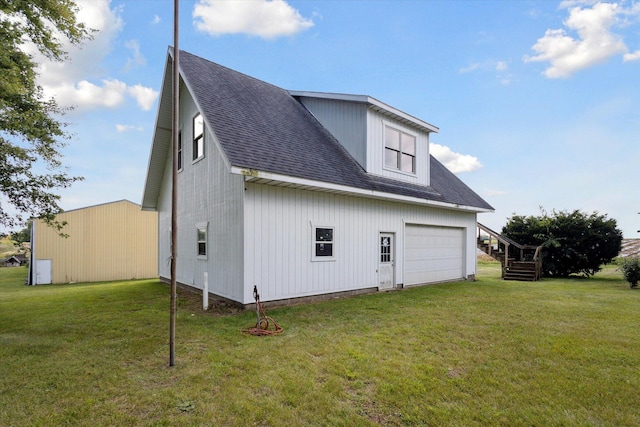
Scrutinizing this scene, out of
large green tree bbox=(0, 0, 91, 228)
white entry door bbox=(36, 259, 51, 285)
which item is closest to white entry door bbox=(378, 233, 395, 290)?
large green tree bbox=(0, 0, 91, 228)

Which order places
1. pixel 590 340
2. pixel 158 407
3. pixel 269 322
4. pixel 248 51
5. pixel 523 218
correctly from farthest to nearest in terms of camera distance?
pixel 523 218 < pixel 248 51 < pixel 269 322 < pixel 590 340 < pixel 158 407

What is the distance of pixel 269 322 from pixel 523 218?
16203 mm

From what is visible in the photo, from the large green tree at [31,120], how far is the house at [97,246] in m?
10.1

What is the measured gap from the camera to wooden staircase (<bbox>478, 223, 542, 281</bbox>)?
14516 mm

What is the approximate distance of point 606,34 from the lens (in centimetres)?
974

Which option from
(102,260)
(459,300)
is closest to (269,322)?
(459,300)

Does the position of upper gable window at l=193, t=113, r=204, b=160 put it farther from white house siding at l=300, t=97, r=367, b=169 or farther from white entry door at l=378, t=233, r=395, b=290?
white entry door at l=378, t=233, r=395, b=290

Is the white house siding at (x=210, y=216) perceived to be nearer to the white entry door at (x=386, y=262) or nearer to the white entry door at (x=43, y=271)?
the white entry door at (x=386, y=262)

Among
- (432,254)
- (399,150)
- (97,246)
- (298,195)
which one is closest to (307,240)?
(298,195)

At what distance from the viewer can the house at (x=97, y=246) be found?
1788cm

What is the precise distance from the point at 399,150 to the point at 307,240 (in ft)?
16.9

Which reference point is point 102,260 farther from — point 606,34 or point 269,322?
point 606,34

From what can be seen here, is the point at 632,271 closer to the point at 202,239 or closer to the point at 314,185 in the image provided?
the point at 314,185

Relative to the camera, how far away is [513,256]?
16438mm
